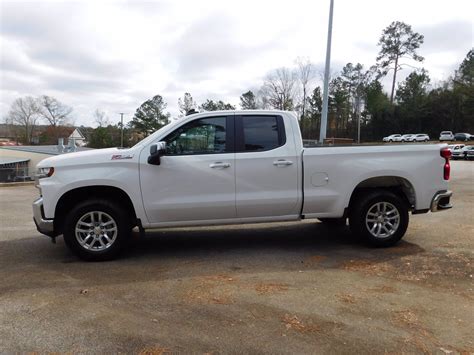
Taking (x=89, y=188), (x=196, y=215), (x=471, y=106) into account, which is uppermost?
(x=471, y=106)

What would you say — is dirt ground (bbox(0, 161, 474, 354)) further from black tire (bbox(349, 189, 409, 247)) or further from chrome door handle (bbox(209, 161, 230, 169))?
chrome door handle (bbox(209, 161, 230, 169))

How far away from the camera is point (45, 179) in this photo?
5.64 metres

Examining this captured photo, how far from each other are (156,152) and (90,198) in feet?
3.61

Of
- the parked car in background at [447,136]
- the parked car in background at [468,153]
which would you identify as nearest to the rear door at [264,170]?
the parked car in background at [468,153]

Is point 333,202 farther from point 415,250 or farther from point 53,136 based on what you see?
point 53,136

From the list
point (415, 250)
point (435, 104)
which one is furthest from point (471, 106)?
point (415, 250)

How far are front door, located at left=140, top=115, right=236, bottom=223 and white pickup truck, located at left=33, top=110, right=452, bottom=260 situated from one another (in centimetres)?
1

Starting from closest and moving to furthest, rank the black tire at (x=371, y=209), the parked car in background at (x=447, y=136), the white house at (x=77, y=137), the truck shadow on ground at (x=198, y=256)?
the truck shadow on ground at (x=198, y=256)
the black tire at (x=371, y=209)
the parked car in background at (x=447, y=136)
the white house at (x=77, y=137)

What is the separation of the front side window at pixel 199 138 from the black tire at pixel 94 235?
3.47ft

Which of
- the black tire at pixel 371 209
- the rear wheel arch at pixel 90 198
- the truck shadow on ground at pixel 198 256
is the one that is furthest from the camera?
the black tire at pixel 371 209

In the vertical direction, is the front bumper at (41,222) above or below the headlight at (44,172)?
below

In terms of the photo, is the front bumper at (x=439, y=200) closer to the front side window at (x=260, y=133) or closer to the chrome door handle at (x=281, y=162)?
the chrome door handle at (x=281, y=162)

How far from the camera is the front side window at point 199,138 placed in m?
5.88

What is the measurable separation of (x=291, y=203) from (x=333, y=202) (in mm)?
620
